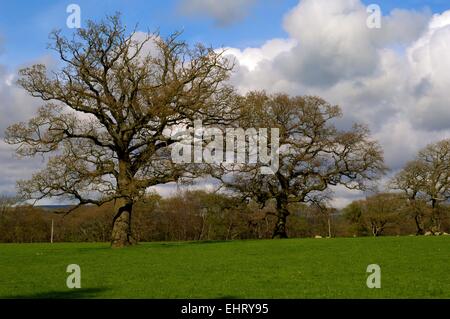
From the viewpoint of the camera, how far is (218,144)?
34.6 m

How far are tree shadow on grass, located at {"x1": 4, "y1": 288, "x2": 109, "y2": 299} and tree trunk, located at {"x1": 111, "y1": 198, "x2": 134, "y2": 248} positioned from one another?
21.7 meters

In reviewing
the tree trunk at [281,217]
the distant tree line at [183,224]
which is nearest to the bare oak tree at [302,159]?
the tree trunk at [281,217]

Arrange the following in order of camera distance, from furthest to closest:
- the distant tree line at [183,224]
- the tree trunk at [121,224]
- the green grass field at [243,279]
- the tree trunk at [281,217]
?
the distant tree line at [183,224] → the tree trunk at [281,217] → the tree trunk at [121,224] → the green grass field at [243,279]

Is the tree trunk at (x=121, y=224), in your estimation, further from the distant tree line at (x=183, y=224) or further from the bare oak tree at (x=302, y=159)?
the distant tree line at (x=183, y=224)

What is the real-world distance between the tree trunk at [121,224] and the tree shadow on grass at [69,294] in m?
21.7

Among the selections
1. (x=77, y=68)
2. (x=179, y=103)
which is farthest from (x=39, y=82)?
(x=179, y=103)

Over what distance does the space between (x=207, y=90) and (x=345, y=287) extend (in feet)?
74.5

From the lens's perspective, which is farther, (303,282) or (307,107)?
(307,107)

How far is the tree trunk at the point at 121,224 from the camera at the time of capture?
3500cm

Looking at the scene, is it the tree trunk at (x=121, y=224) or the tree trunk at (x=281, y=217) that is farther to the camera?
the tree trunk at (x=281, y=217)

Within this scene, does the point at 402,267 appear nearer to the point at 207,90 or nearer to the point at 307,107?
the point at 207,90

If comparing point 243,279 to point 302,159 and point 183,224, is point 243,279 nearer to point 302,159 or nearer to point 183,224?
point 302,159
